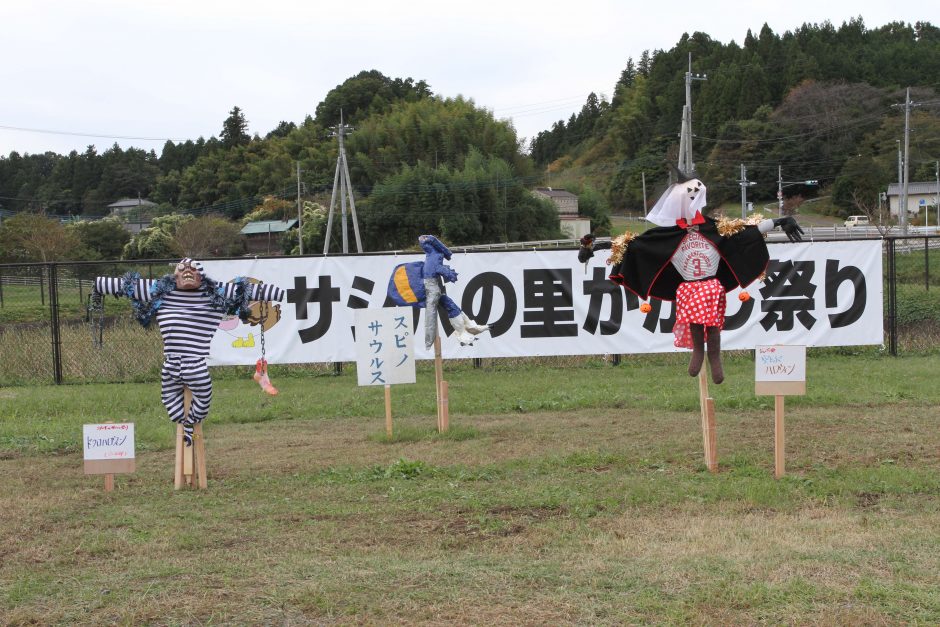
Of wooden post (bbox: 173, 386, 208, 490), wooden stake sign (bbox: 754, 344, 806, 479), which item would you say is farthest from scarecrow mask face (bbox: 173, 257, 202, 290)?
wooden stake sign (bbox: 754, 344, 806, 479)

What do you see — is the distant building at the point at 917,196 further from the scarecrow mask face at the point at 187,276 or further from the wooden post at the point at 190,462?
the wooden post at the point at 190,462

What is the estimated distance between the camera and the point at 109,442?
7387mm

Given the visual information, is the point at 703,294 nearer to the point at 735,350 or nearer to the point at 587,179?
the point at 735,350

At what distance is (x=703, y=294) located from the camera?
7.62 metres

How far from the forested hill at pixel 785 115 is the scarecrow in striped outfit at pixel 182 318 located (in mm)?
52000

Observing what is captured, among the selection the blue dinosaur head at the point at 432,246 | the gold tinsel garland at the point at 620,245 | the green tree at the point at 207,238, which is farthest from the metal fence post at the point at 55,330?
the green tree at the point at 207,238

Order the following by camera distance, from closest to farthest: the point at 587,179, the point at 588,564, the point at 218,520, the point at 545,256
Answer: the point at 588,564
the point at 218,520
the point at 545,256
the point at 587,179

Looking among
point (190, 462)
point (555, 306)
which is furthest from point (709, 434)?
point (555, 306)

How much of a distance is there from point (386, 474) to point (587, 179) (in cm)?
7055

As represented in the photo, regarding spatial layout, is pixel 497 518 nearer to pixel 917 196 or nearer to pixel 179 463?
pixel 179 463

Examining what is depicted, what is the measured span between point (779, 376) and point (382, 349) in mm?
4183

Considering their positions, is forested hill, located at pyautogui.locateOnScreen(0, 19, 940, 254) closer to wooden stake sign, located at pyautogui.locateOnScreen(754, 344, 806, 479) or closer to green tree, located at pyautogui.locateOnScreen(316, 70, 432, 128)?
green tree, located at pyautogui.locateOnScreen(316, 70, 432, 128)

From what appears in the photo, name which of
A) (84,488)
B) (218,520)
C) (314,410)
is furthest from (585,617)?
(314,410)

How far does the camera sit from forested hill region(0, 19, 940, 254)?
5425 centimetres
